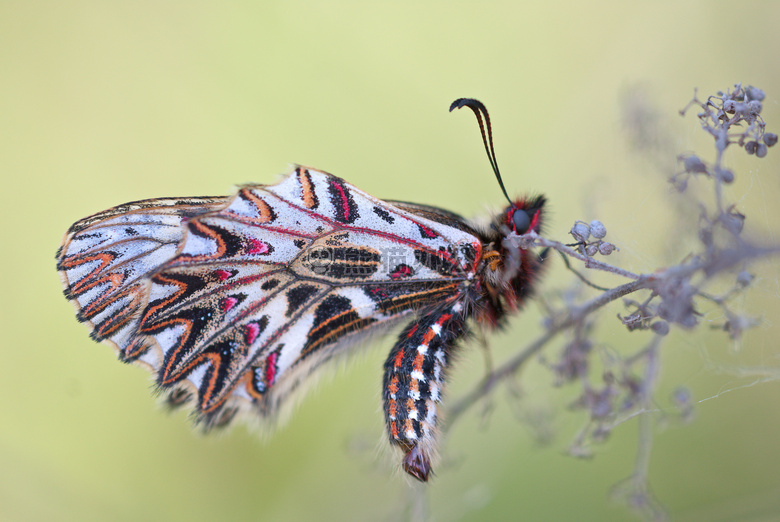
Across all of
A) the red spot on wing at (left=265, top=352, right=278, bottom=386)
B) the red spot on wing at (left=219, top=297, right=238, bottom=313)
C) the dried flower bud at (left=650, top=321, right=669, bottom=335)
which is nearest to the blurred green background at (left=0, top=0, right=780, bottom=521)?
the red spot on wing at (left=265, top=352, right=278, bottom=386)

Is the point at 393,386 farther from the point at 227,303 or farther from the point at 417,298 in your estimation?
the point at 227,303

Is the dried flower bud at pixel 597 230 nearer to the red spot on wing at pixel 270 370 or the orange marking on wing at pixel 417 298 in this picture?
the orange marking on wing at pixel 417 298

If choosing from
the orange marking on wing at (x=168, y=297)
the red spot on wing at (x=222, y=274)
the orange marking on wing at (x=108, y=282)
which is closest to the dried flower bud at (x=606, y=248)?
the red spot on wing at (x=222, y=274)

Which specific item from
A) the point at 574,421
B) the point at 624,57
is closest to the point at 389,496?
the point at 574,421

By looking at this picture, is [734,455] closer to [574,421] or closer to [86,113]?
[574,421]

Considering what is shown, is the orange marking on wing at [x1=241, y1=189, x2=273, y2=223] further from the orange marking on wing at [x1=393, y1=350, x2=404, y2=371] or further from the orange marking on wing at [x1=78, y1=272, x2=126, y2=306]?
the orange marking on wing at [x1=393, y1=350, x2=404, y2=371]

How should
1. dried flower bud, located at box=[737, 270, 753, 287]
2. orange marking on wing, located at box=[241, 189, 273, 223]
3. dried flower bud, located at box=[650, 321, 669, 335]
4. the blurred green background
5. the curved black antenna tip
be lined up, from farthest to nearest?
the blurred green background < orange marking on wing, located at box=[241, 189, 273, 223] < the curved black antenna tip < dried flower bud, located at box=[650, 321, 669, 335] < dried flower bud, located at box=[737, 270, 753, 287]

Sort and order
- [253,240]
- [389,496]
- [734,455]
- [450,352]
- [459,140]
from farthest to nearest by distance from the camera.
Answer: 1. [459,140]
2. [389,496]
3. [734,455]
4. [450,352]
5. [253,240]
